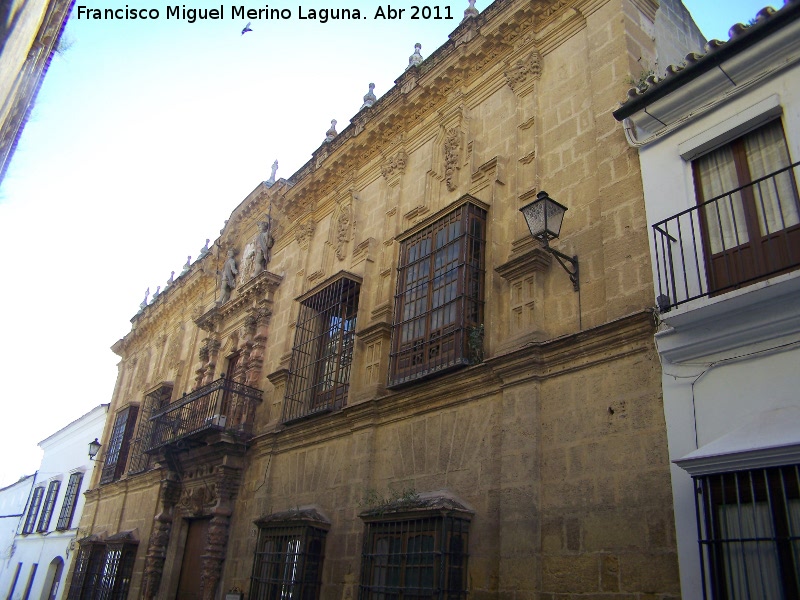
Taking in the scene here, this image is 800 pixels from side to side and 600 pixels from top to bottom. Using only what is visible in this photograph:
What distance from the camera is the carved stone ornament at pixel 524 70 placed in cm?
815

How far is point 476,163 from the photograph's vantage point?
336 inches

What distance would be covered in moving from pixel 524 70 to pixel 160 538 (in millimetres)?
10037

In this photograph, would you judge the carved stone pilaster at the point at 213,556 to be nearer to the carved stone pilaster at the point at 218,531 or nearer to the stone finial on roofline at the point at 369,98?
the carved stone pilaster at the point at 218,531

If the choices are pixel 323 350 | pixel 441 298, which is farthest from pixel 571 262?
pixel 323 350

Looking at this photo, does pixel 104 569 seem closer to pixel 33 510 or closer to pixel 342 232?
pixel 342 232

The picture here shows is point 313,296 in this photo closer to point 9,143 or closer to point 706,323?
point 706,323

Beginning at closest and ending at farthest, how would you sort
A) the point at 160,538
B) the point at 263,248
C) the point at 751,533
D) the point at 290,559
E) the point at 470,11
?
the point at 751,533, the point at 290,559, the point at 470,11, the point at 160,538, the point at 263,248

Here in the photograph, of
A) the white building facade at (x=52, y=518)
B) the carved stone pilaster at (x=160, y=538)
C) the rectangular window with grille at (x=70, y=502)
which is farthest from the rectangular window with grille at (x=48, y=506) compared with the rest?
the carved stone pilaster at (x=160, y=538)

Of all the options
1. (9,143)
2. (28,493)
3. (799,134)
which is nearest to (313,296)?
(799,134)

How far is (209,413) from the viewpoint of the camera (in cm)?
1195

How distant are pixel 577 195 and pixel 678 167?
1182 mm

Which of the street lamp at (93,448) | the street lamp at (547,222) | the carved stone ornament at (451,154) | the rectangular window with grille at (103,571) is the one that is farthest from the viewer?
the street lamp at (93,448)

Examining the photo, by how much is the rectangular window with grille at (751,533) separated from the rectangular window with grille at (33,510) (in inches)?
883

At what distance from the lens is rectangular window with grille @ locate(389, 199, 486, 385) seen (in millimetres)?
7324
